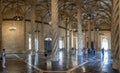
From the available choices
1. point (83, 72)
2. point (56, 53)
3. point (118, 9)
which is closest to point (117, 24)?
point (118, 9)

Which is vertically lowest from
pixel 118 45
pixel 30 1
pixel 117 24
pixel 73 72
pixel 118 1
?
pixel 73 72

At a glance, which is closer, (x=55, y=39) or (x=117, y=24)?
(x=117, y=24)

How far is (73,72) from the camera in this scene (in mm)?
21297

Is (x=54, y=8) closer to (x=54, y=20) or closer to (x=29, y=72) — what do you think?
(x=54, y=20)

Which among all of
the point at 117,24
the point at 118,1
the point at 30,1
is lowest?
the point at 117,24

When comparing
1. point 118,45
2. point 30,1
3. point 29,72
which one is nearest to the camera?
point 118,45

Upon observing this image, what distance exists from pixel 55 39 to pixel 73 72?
1264 centimetres

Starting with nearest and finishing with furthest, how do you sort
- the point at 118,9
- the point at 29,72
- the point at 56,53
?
the point at 118,9
the point at 29,72
the point at 56,53

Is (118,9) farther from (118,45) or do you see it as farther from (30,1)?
(30,1)

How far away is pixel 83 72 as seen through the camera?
21.2 metres

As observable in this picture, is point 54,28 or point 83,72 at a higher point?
point 54,28

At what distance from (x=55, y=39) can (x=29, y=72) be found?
42.4ft

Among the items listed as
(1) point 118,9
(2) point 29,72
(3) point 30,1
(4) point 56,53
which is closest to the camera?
(1) point 118,9

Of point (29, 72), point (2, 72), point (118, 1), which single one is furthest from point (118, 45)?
point (2, 72)
